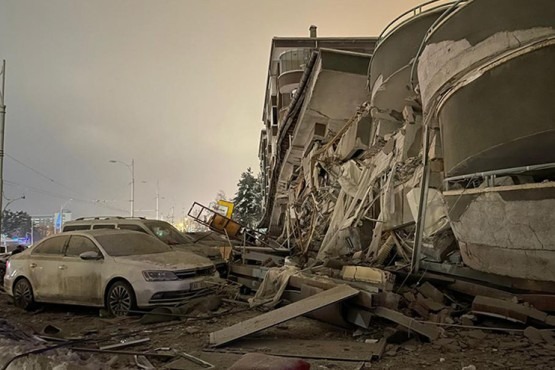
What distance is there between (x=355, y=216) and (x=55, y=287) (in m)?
6.79

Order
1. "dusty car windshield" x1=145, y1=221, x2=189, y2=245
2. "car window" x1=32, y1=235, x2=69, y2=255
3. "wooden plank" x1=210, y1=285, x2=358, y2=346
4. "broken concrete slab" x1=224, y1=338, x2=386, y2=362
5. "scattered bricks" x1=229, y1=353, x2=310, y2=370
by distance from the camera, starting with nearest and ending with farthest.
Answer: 1. "scattered bricks" x1=229, y1=353, x2=310, y2=370
2. "broken concrete slab" x1=224, y1=338, x2=386, y2=362
3. "wooden plank" x1=210, y1=285, x2=358, y2=346
4. "car window" x1=32, y1=235, x2=69, y2=255
5. "dusty car windshield" x1=145, y1=221, x2=189, y2=245

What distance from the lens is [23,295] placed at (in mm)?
9773

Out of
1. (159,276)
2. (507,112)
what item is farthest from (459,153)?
(159,276)

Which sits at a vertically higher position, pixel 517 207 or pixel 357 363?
pixel 517 207

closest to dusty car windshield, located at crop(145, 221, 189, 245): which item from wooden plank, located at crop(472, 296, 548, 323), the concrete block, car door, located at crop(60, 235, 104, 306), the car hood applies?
car door, located at crop(60, 235, 104, 306)

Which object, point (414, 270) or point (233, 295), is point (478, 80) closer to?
point (414, 270)

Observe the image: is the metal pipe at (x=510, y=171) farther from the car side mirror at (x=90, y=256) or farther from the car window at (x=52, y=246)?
Answer: the car window at (x=52, y=246)

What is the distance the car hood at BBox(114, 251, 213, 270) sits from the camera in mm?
8407

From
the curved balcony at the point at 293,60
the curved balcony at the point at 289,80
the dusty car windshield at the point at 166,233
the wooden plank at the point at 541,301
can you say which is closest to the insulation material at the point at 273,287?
the wooden plank at the point at 541,301

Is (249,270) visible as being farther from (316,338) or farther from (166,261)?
(316,338)

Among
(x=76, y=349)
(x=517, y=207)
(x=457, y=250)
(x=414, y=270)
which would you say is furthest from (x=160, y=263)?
(x=517, y=207)

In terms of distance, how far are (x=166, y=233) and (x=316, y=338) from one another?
832cm

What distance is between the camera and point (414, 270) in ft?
25.5

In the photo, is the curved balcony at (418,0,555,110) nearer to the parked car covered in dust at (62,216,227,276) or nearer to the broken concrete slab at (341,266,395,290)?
the broken concrete slab at (341,266,395,290)
